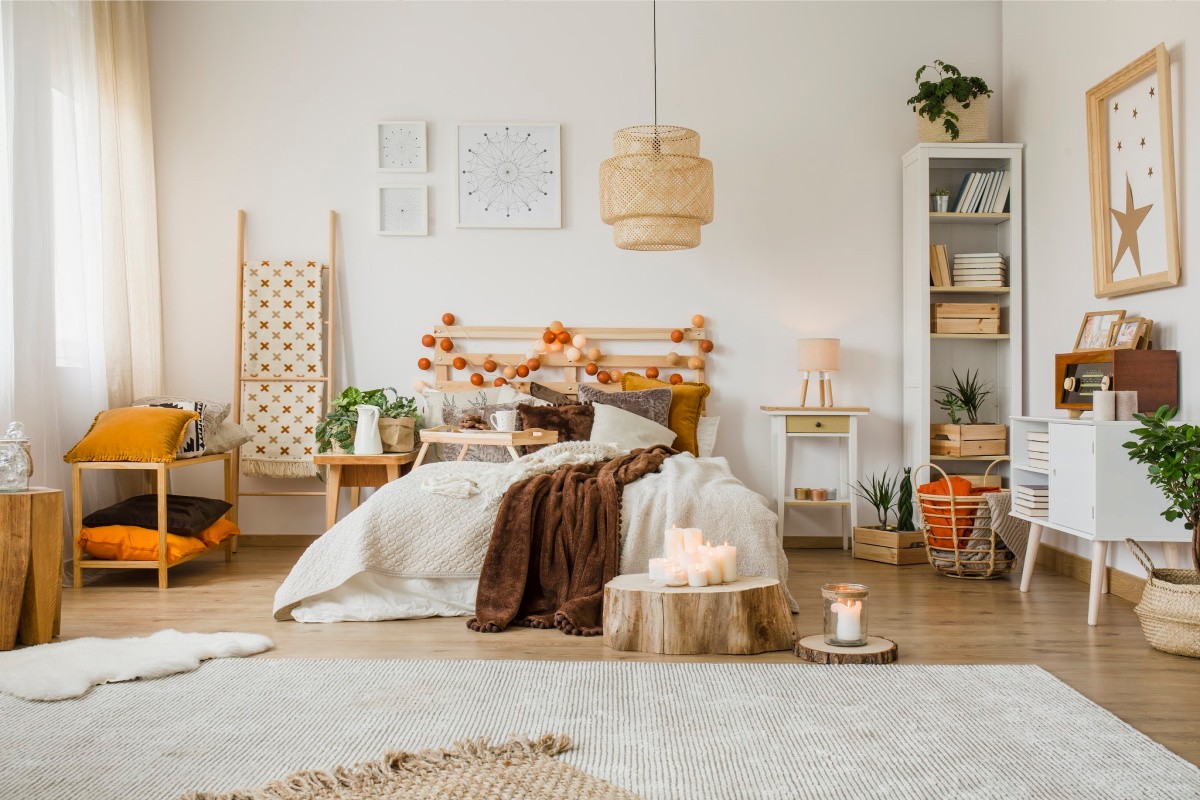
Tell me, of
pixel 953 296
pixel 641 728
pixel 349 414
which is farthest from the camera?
pixel 953 296

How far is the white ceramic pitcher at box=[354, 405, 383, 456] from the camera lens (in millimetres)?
5086

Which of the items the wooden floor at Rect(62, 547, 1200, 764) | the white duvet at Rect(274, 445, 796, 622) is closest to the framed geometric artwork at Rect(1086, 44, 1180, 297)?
the wooden floor at Rect(62, 547, 1200, 764)

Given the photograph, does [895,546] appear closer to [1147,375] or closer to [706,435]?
[706,435]

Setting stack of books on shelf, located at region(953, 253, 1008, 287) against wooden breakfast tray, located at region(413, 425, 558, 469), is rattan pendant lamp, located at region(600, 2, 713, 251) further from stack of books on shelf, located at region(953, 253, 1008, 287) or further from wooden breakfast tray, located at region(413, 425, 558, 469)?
stack of books on shelf, located at region(953, 253, 1008, 287)

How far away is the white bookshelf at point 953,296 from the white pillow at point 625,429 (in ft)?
4.87

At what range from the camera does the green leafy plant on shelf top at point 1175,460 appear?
3.26 meters

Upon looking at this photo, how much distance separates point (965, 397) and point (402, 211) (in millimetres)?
3285

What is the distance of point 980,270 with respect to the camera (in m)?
5.51

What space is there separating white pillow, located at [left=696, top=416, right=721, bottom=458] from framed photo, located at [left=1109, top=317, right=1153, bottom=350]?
1.99 metres

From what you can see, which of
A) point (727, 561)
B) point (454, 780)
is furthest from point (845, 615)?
point (454, 780)

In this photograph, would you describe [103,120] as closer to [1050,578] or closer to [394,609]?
[394,609]

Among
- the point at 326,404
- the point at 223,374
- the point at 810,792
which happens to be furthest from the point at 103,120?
the point at 810,792

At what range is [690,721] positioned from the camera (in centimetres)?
254

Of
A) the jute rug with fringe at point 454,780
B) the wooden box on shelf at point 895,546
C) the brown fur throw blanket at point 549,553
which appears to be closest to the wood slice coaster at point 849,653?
the brown fur throw blanket at point 549,553
